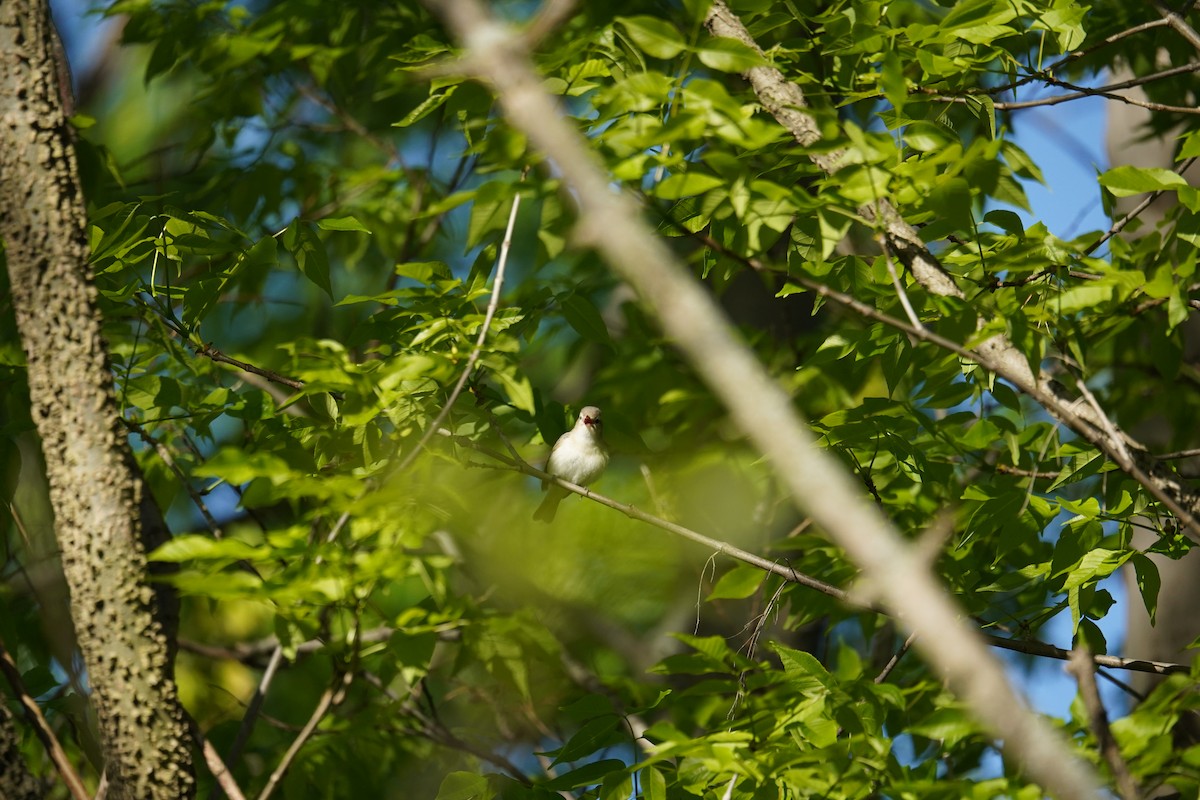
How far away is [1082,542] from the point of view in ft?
8.74

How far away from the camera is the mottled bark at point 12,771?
2.11m

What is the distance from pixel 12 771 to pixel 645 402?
10.3ft

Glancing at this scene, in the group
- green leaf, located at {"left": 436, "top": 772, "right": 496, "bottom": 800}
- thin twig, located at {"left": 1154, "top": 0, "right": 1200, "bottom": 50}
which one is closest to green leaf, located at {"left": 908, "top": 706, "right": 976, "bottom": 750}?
green leaf, located at {"left": 436, "top": 772, "right": 496, "bottom": 800}

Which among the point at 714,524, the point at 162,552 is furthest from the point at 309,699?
the point at 162,552

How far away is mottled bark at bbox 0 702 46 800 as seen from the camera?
2.11 metres

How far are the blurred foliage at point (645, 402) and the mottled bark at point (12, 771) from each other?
50cm

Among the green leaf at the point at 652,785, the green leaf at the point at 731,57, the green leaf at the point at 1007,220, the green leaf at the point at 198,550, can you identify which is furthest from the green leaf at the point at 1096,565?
the green leaf at the point at 198,550

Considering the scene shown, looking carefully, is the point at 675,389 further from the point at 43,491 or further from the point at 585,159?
the point at 585,159

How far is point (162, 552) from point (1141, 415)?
13.3 ft

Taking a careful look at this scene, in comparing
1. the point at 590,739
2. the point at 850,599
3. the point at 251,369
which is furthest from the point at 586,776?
the point at 251,369

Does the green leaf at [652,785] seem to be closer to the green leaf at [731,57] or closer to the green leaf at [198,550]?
the green leaf at [198,550]

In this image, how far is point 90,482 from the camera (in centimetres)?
219

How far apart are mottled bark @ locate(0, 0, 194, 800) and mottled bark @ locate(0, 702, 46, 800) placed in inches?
5.9

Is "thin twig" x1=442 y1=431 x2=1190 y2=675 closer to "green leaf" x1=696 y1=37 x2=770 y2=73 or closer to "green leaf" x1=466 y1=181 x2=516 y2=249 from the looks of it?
"green leaf" x1=466 y1=181 x2=516 y2=249
